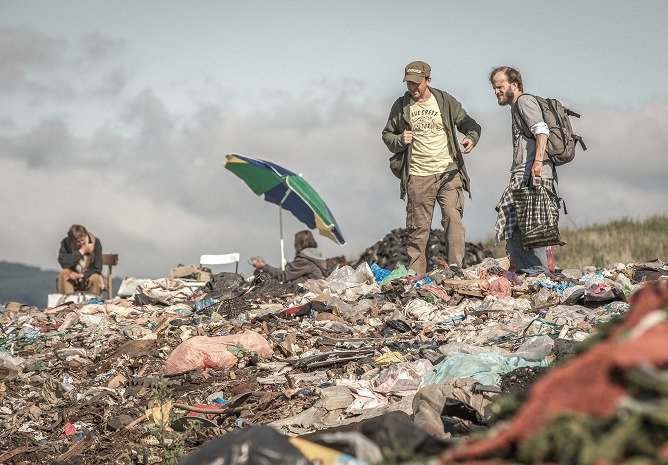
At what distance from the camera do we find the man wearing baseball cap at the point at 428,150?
39.5ft

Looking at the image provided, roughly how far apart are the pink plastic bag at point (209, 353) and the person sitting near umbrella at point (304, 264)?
456 centimetres

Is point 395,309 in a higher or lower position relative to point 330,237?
lower

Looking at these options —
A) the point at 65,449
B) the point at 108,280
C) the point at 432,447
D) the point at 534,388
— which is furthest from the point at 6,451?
→ the point at 108,280

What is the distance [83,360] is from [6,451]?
2552mm

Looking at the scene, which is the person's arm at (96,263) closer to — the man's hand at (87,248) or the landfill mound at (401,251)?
the man's hand at (87,248)

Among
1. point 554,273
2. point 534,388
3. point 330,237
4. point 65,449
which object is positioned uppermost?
point 330,237

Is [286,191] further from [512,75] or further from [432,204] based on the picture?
[512,75]

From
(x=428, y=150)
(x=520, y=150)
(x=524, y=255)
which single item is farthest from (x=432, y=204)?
(x=520, y=150)

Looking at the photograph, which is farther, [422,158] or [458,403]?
[422,158]

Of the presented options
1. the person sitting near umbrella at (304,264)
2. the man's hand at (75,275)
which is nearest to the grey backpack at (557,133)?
the person sitting near umbrella at (304,264)

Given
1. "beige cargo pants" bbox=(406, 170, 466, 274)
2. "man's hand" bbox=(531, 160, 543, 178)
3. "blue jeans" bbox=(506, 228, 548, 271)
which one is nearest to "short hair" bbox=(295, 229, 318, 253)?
"beige cargo pants" bbox=(406, 170, 466, 274)

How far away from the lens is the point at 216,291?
1326 cm

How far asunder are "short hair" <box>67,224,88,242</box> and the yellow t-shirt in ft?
19.6

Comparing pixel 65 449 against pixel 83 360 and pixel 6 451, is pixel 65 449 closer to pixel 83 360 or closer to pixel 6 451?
pixel 6 451
